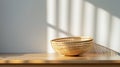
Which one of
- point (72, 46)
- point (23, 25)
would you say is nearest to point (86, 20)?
point (72, 46)

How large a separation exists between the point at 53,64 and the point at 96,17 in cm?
59

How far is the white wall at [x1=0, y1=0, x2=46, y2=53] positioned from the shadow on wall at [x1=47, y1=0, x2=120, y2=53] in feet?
0.25

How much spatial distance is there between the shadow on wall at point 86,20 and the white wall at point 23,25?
0.08 m

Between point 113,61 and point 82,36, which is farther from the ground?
point 82,36

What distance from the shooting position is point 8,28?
180 cm

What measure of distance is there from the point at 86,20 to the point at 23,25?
0.53 metres

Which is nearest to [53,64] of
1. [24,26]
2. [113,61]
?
[113,61]

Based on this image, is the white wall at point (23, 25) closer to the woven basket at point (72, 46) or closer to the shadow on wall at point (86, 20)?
the shadow on wall at point (86, 20)

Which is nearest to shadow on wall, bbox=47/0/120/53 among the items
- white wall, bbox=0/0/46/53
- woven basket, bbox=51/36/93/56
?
white wall, bbox=0/0/46/53

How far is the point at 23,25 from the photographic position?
179cm

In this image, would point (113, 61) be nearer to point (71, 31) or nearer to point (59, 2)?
point (71, 31)

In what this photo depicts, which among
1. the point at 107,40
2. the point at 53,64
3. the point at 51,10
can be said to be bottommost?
the point at 53,64

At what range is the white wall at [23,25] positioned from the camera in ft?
5.85

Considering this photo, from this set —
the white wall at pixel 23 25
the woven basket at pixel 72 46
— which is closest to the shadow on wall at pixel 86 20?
the white wall at pixel 23 25
